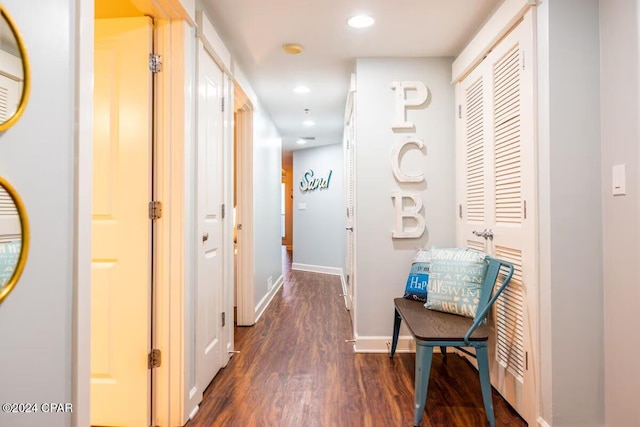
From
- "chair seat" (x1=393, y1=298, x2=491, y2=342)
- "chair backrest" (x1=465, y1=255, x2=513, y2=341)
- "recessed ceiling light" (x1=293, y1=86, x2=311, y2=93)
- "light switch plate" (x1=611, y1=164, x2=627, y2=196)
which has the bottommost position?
"chair seat" (x1=393, y1=298, x2=491, y2=342)

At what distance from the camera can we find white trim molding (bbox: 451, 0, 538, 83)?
1.94 meters

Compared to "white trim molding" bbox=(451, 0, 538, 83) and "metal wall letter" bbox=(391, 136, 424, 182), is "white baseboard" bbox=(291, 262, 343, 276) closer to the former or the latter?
"metal wall letter" bbox=(391, 136, 424, 182)

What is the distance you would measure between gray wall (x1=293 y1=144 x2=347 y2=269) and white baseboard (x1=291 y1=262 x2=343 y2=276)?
6 centimetres

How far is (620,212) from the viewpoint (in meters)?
1.58

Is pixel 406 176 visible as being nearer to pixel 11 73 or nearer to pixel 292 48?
pixel 292 48

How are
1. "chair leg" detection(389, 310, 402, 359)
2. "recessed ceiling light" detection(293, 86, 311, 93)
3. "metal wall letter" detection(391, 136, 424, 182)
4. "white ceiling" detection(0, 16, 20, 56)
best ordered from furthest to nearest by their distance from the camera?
"recessed ceiling light" detection(293, 86, 311, 93) → "metal wall letter" detection(391, 136, 424, 182) → "chair leg" detection(389, 310, 402, 359) → "white ceiling" detection(0, 16, 20, 56)

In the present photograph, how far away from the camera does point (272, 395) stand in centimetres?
220

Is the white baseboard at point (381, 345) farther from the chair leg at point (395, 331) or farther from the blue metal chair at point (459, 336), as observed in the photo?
the blue metal chair at point (459, 336)

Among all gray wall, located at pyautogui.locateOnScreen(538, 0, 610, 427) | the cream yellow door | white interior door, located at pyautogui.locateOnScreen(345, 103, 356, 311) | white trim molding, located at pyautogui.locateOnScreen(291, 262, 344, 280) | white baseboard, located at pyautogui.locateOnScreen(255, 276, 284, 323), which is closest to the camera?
gray wall, located at pyautogui.locateOnScreen(538, 0, 610, 427)

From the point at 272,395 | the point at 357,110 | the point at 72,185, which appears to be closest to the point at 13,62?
the point at 72,185

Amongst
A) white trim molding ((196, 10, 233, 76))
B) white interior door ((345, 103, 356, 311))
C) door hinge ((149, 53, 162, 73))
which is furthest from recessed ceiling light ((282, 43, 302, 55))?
door hinge ((149, 53, 162, 73))

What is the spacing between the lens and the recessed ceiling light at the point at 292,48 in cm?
276

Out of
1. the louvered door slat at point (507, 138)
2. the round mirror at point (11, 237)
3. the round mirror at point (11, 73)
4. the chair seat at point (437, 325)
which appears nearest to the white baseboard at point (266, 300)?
the chair seat at point (437, 325)

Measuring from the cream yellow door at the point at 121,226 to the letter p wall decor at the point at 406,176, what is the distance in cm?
180
